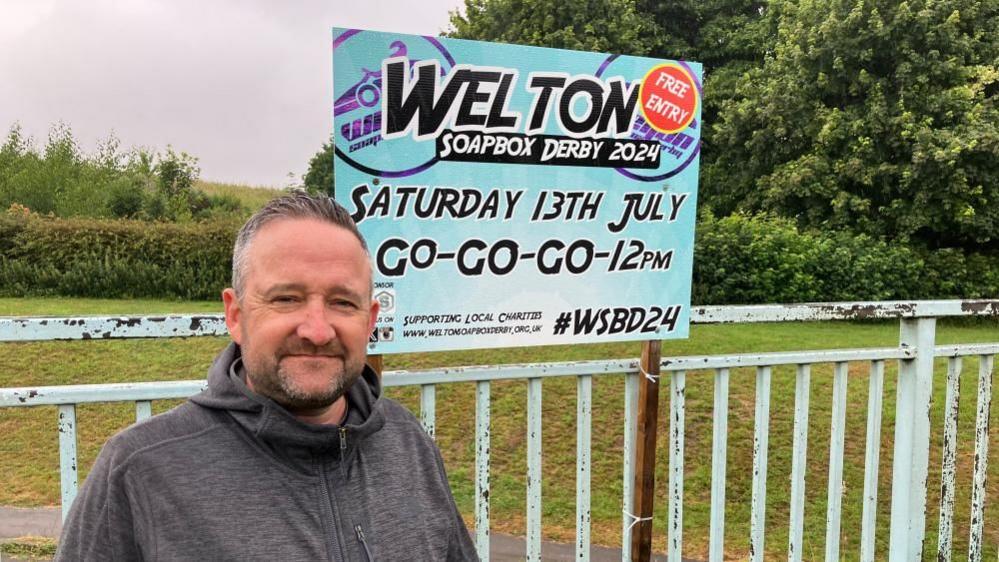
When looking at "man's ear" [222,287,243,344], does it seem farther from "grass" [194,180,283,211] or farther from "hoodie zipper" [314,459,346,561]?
"grass" [194,180,283,211]

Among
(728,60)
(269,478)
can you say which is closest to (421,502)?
(269,478)

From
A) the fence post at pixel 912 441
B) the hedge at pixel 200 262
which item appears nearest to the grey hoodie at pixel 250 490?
the fence post at pixel 912 441

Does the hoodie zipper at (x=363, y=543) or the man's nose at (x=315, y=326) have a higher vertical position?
the man's nose at (x=315, y=326)

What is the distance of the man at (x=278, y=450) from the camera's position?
1236mm

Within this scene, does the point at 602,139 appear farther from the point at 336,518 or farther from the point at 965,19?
the point at 965,19

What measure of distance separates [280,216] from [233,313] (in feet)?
0.73

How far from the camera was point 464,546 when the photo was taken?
163 centimetres

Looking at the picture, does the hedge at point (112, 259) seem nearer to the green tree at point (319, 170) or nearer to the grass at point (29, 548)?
the grass at point (29, 548)

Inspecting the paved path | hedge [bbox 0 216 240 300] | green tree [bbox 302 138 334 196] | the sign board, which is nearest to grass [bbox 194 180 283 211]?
green tree [bbox 302 138 334 196]

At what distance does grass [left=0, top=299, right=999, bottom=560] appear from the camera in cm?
497

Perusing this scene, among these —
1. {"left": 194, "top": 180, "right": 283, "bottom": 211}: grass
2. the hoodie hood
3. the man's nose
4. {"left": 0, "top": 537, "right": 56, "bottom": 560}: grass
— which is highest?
{"left": 194, "top": 180, "right": 283, "bottom": 211}: grass

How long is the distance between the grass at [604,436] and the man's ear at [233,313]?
3.61 meters

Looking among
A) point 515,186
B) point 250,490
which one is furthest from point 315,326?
point 515,186

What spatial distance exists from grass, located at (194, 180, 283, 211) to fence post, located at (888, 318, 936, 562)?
27145 mm
